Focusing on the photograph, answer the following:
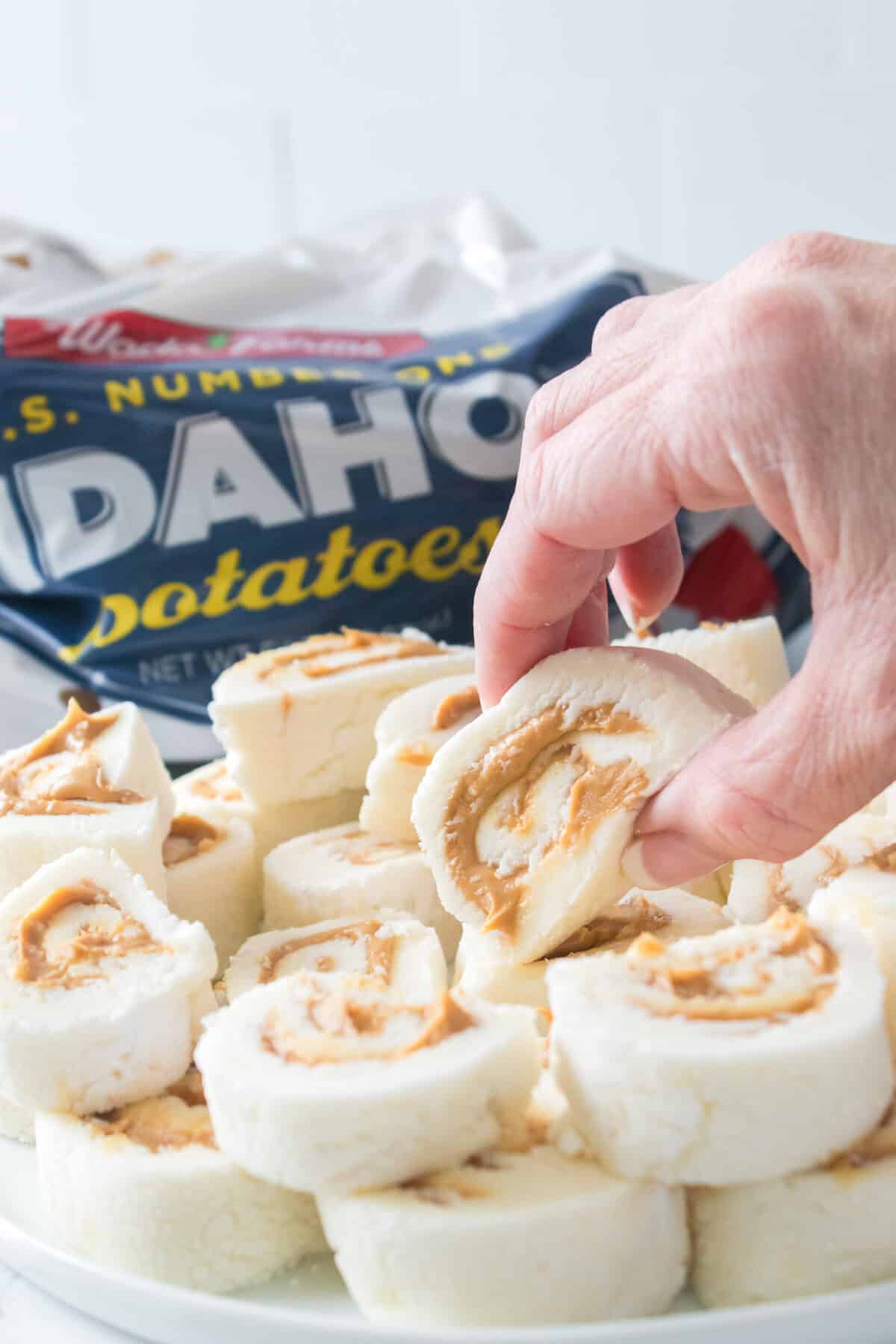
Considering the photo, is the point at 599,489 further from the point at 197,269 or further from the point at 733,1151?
the point at 197,269

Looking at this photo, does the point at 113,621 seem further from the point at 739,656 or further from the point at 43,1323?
the point at 43,1323

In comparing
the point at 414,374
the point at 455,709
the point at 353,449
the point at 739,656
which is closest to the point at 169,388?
the point at 353,449

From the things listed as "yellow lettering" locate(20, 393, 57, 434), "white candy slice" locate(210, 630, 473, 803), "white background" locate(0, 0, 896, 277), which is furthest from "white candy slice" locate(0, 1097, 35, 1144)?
"white background" locate(0, 0, 896, 277)

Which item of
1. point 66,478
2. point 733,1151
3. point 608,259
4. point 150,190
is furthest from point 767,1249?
point 150,190

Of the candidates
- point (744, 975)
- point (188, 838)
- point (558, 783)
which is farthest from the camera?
point (188, 838)

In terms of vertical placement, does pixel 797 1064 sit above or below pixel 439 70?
below

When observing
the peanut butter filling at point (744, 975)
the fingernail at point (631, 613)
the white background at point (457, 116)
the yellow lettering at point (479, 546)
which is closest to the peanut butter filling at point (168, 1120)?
the peanut butter filling at point (744, 975)
